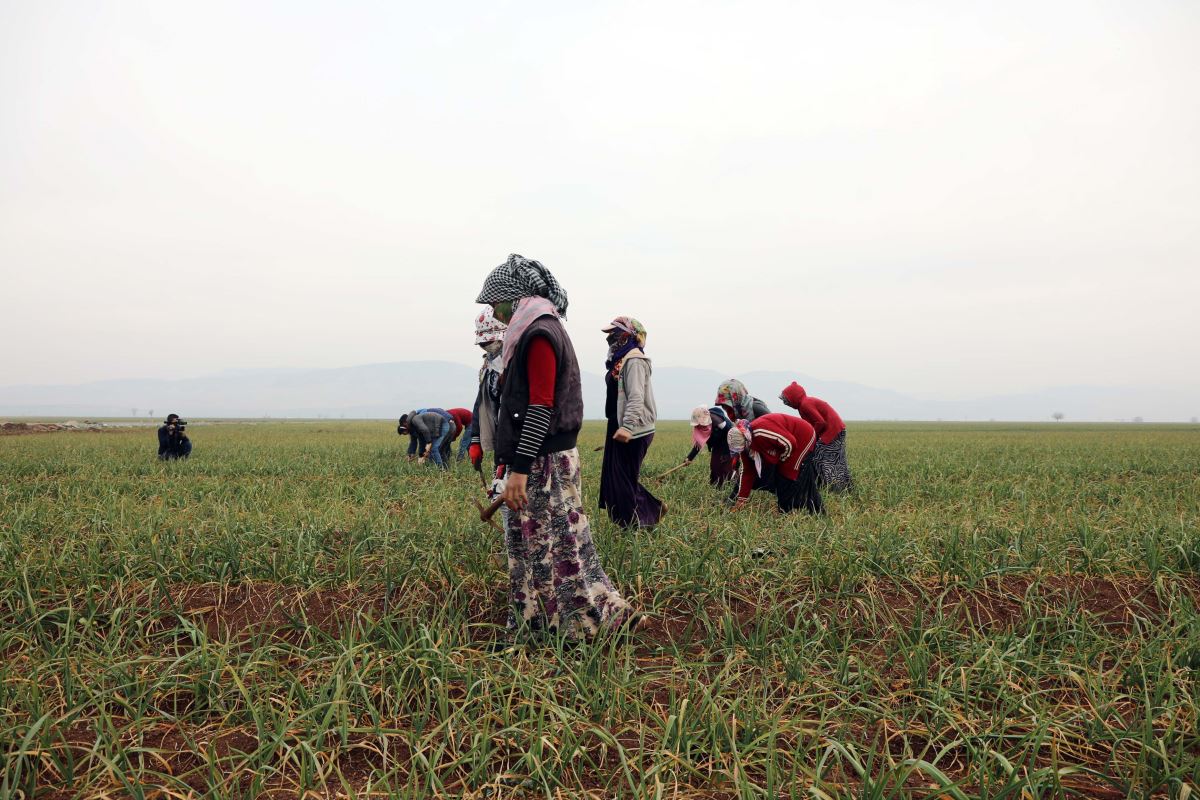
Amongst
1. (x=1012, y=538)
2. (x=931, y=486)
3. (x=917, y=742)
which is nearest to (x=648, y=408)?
(x=1012, y=538)

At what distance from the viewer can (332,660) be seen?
3246 millimetres

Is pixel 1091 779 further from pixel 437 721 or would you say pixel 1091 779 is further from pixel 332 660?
pixel 332 660

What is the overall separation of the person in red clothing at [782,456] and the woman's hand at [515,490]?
3716mm

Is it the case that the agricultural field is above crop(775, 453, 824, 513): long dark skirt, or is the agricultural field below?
below

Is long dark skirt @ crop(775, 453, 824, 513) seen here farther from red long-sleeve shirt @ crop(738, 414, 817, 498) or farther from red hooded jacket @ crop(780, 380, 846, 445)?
red hooded jacket @ crop(780, 380, 846, 445)

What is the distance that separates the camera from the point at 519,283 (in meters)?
3.44

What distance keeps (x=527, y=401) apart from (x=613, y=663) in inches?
55.1

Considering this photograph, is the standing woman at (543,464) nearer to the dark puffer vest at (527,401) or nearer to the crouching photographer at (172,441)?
the dark puffer vest at (527,401)

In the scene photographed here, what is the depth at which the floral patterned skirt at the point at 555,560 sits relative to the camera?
131 inches

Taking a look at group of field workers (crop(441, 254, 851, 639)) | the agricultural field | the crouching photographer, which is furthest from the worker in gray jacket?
group of field workers (crop(441, 254, 851, 639))

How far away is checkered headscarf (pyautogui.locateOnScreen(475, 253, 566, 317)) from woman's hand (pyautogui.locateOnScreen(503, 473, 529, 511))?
0.99 m

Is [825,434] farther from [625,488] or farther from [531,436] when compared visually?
[531,436]

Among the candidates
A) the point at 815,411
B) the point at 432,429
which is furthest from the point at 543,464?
the point at 432,429

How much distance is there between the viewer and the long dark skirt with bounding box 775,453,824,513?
22.2ft
